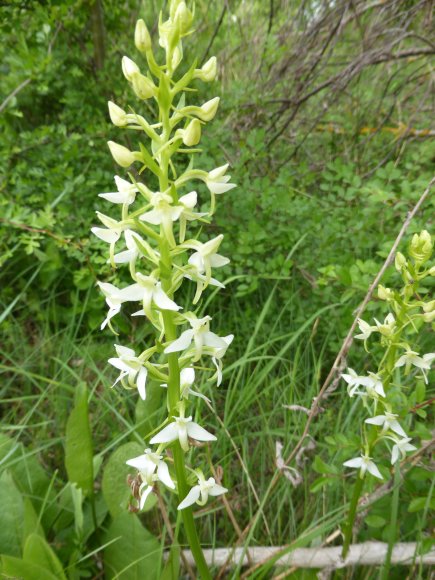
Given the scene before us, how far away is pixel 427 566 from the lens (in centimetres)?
192

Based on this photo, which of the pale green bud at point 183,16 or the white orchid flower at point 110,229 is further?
the white orchid flower at point 110,229

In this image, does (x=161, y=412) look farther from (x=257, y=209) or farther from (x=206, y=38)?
(x=206, y=38)

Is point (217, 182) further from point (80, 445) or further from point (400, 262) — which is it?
point (80, 445)

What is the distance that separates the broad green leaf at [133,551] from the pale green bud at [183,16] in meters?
1.43

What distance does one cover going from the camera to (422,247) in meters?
1.72

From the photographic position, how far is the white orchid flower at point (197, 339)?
4.39 feet

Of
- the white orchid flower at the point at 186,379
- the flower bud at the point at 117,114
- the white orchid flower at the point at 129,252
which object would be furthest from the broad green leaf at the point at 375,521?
the flower bud at the point at 117,114

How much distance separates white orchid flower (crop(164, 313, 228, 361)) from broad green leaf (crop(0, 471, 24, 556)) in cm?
89

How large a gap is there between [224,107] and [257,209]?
86 cm

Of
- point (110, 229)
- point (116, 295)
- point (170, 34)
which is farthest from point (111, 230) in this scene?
point (170, 34)

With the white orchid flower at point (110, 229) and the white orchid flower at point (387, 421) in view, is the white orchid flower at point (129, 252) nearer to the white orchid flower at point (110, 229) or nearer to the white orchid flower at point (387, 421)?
the white orchid flower at point (110, 229)

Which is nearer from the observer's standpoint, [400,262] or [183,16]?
[183,16]

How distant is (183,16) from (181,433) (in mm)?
1013

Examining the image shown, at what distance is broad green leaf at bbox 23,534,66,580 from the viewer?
1.54 metres
